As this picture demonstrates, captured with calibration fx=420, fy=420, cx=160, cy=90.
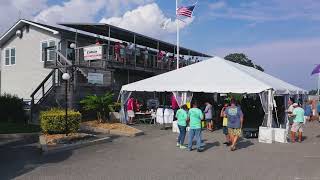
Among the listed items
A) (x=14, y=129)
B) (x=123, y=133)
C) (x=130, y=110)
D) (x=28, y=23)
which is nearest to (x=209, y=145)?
(x=123, y=133)

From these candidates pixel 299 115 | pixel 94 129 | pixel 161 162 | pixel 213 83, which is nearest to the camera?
pixel 161 162

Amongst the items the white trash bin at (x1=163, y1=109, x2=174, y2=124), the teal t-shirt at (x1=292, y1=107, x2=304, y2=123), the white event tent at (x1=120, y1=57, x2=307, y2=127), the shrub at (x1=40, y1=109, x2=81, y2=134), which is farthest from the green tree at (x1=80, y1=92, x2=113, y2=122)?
the teal t-shirt at (x1=292, y1=107, x2=304, y2=123)

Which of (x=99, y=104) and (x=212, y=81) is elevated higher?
(x=212, y=81)

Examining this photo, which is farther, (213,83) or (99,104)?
(99,104)

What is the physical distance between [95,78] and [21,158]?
11494 millimetres

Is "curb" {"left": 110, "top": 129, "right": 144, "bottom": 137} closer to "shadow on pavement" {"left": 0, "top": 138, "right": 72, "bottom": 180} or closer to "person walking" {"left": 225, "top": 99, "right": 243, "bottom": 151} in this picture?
"shadow on pavement" {"left": 0, "top": 138, "right": 72, "bottom": 180}

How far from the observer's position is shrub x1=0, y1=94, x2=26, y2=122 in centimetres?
2248

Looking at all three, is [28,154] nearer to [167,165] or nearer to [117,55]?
[167,165]

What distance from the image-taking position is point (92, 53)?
23375 millimetres

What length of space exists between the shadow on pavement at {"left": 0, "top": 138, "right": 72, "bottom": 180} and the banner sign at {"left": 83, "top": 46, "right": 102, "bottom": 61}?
332 inches

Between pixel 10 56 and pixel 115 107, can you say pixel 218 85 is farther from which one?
pixel 10 56

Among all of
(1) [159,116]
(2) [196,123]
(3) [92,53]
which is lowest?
(1) [159,116]

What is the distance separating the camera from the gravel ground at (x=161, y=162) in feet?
32.6

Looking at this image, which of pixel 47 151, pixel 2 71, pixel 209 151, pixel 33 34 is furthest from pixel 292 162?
pixel 2 71
